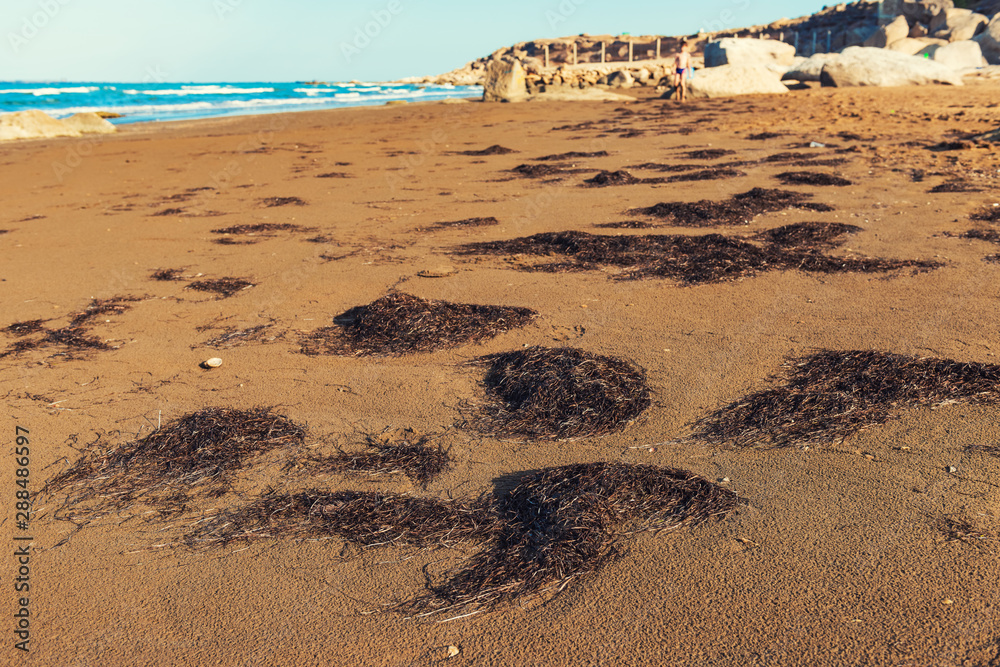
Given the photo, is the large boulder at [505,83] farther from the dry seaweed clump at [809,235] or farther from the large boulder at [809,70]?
the dry seaweed clump at [809,235]

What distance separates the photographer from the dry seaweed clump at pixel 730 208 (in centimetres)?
762

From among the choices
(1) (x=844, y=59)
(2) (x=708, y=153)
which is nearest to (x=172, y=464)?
(2) (x=708, y=153)

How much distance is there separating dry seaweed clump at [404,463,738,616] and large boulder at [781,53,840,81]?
2556 centimetres

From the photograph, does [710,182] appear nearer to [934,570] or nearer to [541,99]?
[934,570]

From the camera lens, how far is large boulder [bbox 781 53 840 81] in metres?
25.3

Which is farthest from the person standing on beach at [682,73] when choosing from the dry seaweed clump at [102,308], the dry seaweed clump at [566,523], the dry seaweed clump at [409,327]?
the dry seaweed clump at [566,523]

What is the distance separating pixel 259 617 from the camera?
7.77ft

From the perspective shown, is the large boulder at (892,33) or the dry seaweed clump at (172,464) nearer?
the dry seaweed clump at (172,464)

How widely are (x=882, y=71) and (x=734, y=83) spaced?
14.1ft

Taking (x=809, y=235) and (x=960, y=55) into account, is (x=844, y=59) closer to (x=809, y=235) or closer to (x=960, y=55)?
(x=960, y=55)

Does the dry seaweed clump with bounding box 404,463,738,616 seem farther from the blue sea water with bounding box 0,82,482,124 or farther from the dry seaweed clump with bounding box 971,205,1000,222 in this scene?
the blue sea water with bounding box 0,82,482,124

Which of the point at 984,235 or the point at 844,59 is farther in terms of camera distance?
the point at 844,59

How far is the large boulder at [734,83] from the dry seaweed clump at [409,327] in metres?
20.7

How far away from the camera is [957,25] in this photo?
34312 millimetres
